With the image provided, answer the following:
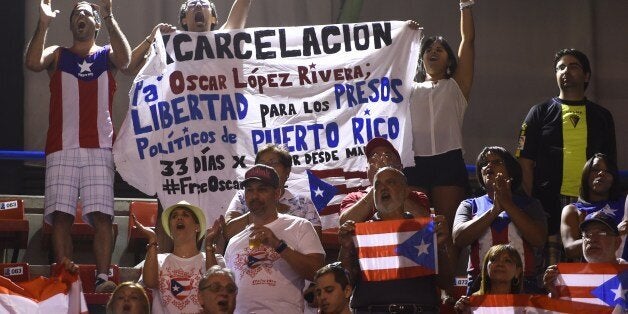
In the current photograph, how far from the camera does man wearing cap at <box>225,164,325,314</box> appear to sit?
23.4 feet

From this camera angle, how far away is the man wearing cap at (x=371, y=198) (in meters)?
7.57

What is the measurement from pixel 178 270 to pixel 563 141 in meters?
3.03

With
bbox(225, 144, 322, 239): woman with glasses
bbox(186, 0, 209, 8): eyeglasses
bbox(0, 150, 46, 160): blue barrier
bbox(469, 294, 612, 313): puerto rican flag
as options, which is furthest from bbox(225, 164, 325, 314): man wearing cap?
bbox(0, 150, 46, 160): blue barrier

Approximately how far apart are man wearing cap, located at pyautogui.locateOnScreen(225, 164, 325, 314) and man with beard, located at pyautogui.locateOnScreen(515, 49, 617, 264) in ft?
6.80

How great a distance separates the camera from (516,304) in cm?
708

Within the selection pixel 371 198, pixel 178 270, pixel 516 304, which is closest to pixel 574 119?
pixel 371 198

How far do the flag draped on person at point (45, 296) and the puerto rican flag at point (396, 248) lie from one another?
1.62m

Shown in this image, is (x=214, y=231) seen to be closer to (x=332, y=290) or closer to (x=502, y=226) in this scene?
(x=332, y=290)

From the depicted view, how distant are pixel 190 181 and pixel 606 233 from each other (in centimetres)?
297

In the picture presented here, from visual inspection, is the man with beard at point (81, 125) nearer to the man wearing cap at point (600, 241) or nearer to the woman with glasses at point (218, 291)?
the woman with glasses at point (218, 291)

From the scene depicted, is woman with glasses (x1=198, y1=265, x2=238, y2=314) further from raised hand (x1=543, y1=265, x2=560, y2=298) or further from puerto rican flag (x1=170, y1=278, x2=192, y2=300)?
raised hand (x1=543, y1=265, x2=560, y2=298)

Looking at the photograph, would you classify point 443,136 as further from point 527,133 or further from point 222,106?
point 222,106

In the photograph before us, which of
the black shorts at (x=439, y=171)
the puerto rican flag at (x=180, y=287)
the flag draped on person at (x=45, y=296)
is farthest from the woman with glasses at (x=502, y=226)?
the flag draped on person at (x=45, y=296)

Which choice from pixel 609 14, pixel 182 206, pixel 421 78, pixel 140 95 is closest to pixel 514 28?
pixel 609 14
